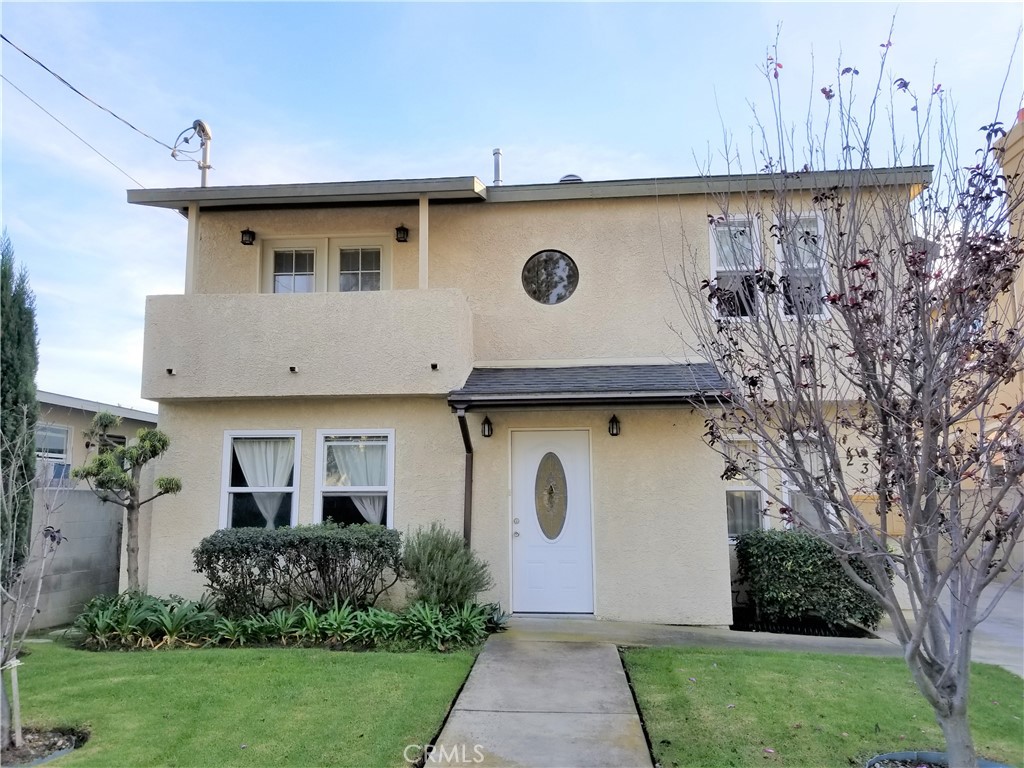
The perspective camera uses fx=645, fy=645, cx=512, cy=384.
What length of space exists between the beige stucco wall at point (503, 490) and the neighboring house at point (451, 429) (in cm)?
3

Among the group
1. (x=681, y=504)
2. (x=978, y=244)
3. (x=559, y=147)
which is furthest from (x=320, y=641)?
(x=559, y=147)

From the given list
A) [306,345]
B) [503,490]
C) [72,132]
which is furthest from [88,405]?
[503,490]

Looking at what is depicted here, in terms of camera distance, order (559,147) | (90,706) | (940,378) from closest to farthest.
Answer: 1. (940,378)
2. (90,706)
3. (559,147)

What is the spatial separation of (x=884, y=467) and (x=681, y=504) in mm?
5377

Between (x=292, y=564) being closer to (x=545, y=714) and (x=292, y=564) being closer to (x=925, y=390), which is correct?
(x=545, y=714)

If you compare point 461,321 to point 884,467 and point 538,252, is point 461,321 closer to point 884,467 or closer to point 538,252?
point 538,252

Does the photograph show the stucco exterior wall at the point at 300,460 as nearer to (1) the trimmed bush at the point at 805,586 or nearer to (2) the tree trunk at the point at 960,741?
(1) the trimmed bush at the point at 805,586

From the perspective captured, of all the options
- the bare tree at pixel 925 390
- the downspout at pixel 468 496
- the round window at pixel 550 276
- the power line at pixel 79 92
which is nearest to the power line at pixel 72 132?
the power line at pixel 79 92

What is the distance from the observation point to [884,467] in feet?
11.4

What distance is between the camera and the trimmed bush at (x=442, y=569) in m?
7.75

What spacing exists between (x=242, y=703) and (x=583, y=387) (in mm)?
5056

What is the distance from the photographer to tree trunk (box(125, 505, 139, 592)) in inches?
315

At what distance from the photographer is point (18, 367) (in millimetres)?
6906

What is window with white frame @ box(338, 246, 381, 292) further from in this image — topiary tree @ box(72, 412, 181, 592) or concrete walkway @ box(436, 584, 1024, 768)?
concrete walkway @ box(436, 584, 1024, 768)
